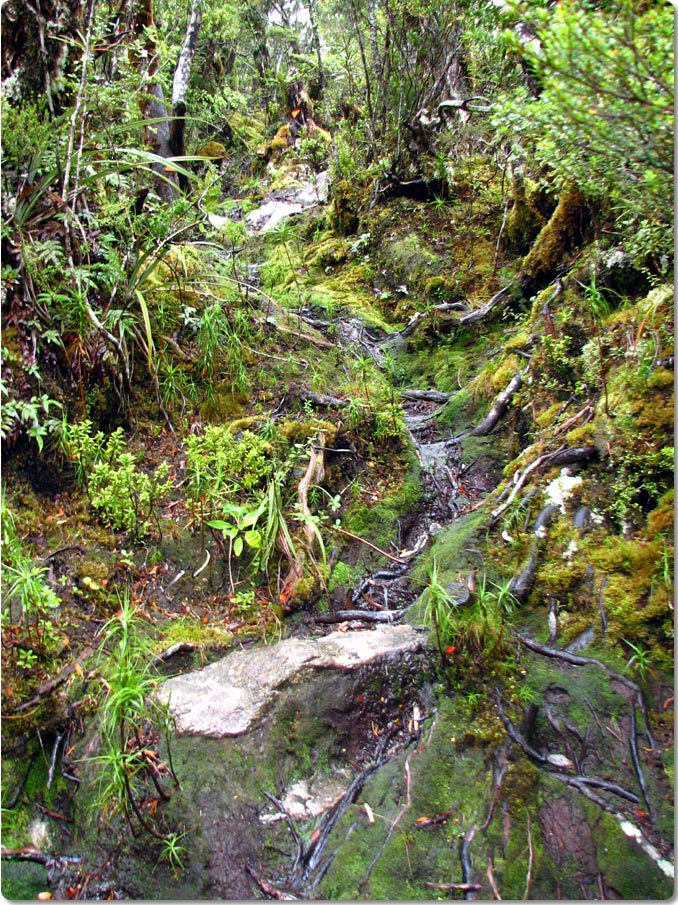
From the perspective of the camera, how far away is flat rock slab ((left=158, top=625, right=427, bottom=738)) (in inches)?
104

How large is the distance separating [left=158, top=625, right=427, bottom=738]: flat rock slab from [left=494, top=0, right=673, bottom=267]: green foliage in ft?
8.34

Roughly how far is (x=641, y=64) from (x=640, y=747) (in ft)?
9.18

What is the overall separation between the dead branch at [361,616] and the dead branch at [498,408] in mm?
2004

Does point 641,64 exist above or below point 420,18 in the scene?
below

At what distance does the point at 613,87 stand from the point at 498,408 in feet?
9.30

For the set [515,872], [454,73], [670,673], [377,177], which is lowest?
[515,872]

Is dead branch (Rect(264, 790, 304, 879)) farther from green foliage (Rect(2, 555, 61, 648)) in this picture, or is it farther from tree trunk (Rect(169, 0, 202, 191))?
tree trunk (Rect(169, 0, 202, 191))

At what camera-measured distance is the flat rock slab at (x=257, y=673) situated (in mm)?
2639

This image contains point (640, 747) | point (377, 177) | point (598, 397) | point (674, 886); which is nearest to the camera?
point (674, 886)

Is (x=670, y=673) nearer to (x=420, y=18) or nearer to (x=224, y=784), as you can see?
(x=224, y=784)

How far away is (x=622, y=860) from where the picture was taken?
215 cm

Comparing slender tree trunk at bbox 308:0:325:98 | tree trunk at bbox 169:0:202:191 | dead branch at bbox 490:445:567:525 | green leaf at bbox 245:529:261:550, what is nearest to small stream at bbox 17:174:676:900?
green leaf at bbox 245:529:261:550

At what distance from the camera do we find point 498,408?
4.81 metres

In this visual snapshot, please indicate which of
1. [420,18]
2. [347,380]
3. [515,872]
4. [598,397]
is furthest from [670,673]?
[420,18]
